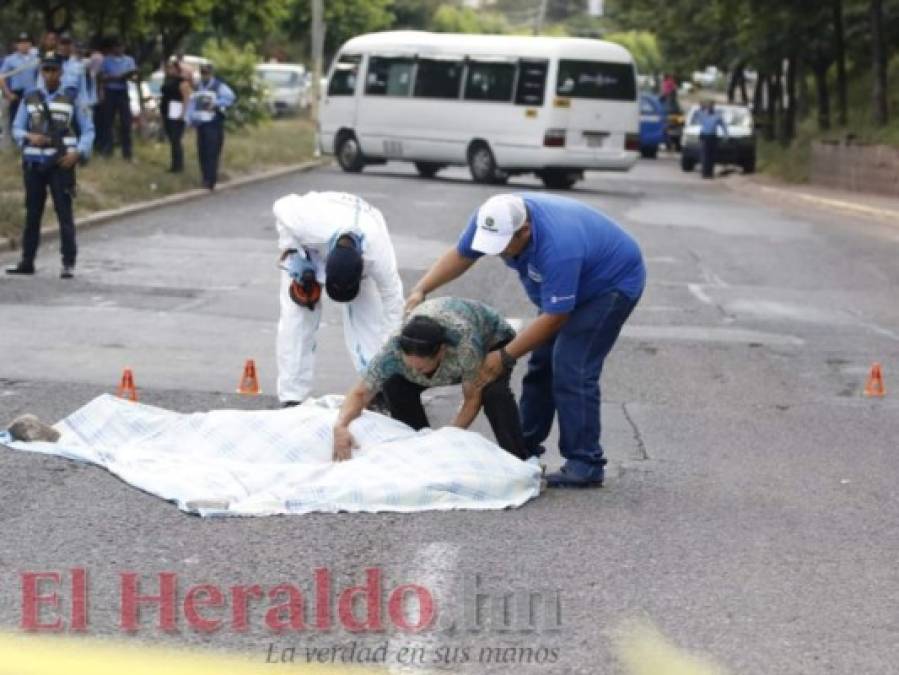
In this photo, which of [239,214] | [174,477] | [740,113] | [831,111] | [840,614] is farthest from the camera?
[831,111]

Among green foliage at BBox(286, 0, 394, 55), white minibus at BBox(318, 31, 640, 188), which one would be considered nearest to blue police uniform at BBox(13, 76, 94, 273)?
white minibus at BBox(318, 31, 640, 188)

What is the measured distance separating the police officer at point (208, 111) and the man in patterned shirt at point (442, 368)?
19828 mm

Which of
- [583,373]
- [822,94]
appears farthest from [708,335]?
[822,94]

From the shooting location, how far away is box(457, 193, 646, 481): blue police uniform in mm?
8867

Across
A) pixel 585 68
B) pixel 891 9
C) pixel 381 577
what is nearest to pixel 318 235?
pixel 381 577

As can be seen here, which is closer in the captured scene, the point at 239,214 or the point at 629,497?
the point at 629,497

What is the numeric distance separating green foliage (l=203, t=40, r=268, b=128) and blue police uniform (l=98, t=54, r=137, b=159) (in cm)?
1462

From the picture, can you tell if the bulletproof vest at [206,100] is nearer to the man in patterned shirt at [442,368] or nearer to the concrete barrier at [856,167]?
the concrete barrier at [856,167]

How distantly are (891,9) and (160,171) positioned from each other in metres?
18.4

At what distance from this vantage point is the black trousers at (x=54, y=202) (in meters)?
17.7

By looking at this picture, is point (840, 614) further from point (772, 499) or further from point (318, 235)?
point (318, 235)

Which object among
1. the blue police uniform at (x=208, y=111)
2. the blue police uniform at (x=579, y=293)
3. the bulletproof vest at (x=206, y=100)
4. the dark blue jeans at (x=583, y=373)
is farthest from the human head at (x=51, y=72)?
the bulletproof vest at (x=206, y=100)

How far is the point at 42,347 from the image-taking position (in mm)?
13516

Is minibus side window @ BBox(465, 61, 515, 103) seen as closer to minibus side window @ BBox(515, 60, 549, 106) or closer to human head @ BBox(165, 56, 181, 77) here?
minibus side window @ BBox(515, 60, 549, 106)
